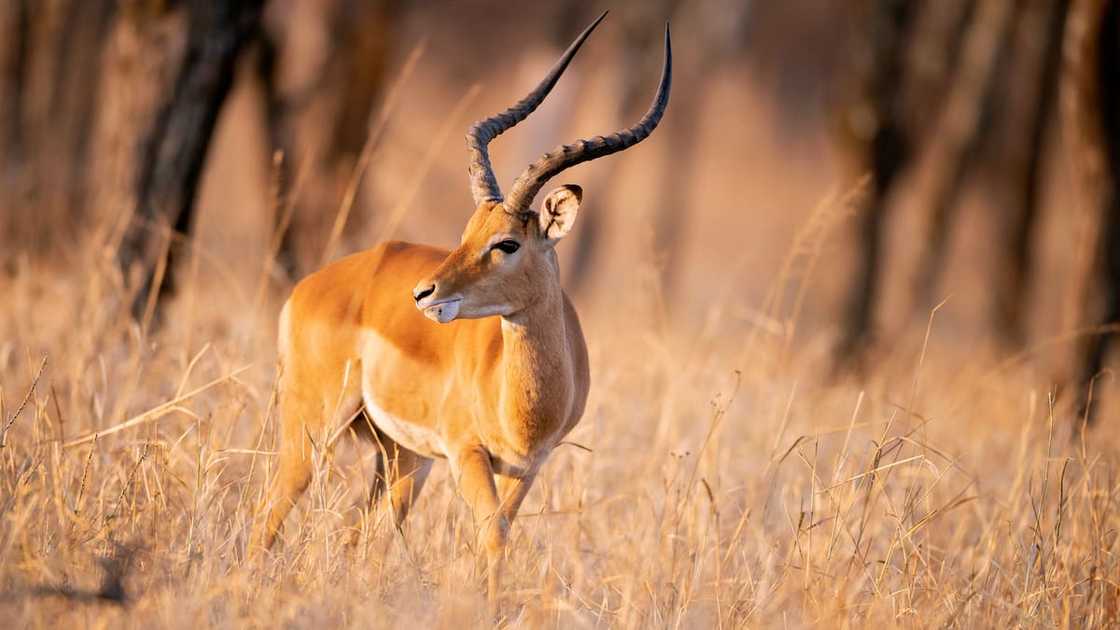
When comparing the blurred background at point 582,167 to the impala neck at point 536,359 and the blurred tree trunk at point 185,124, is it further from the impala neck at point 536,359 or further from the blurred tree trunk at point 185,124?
the impala neck at point 536,359

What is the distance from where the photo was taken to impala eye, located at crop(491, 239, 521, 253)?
15.0 ft

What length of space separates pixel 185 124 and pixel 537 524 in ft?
12.6

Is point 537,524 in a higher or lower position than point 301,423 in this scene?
lower

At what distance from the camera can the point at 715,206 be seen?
101 feet

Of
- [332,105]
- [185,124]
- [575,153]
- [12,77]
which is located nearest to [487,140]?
[575,153]

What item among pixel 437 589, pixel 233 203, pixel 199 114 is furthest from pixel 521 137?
pixel 437 589

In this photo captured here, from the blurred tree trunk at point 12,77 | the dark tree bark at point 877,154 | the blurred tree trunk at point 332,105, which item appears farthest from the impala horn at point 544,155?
the blurred tree trunk at point 12,77

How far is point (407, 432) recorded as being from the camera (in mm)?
5117

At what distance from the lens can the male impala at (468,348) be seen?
4.53 m

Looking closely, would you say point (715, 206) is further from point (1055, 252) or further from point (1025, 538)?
point (1025, 538)

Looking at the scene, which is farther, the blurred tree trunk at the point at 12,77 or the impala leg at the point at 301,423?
the blurred tree trunk at the point at 12,77

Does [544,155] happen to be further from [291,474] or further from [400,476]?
[400,476]

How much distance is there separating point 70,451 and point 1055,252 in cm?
3008

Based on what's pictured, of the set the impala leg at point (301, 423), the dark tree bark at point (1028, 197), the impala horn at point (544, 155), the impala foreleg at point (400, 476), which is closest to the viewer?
the impala horn at point (544, 155)
